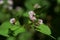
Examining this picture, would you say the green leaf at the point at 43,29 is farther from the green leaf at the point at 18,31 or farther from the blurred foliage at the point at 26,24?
the green leaf at the point at 18,31

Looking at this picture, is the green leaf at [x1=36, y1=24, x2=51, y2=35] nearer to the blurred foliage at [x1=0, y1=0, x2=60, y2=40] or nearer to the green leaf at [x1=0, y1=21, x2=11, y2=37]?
the blurred foliage at [x1=0, y1=0, x2=60, y2=40]

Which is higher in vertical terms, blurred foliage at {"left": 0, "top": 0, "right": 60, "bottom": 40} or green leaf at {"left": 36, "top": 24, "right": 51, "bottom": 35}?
blurred foliage at {"left": 0, "top": 0, "right": 60, "bottom": 40}

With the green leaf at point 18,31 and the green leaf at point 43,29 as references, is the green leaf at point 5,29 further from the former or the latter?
the green leaf at point 43,29

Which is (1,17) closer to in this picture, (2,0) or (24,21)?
(2,0)

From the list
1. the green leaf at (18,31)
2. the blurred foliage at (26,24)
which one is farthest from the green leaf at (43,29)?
the green leaf at (18,31)

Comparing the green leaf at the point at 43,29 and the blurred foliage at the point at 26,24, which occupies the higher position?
the blurred foliage at the point at 26,24

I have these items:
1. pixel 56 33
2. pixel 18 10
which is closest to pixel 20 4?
pixel 18 10

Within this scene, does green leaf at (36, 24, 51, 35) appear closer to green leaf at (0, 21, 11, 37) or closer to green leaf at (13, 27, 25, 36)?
green leaf at (13, 27, 25, 36)

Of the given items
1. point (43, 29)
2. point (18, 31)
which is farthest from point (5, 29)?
point (43, 29)

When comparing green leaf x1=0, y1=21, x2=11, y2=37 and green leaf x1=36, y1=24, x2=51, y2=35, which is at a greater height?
green leaf x1=0, y1=21, x2=11, y2=37

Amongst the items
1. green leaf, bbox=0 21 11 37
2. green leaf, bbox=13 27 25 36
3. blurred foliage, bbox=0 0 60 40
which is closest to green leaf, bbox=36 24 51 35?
blurred foliage, bbox=0 0 60 40

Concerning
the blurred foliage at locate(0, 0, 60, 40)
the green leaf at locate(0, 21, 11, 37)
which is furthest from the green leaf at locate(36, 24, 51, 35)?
the green leaf at locate(0, 21, 11, 37)
